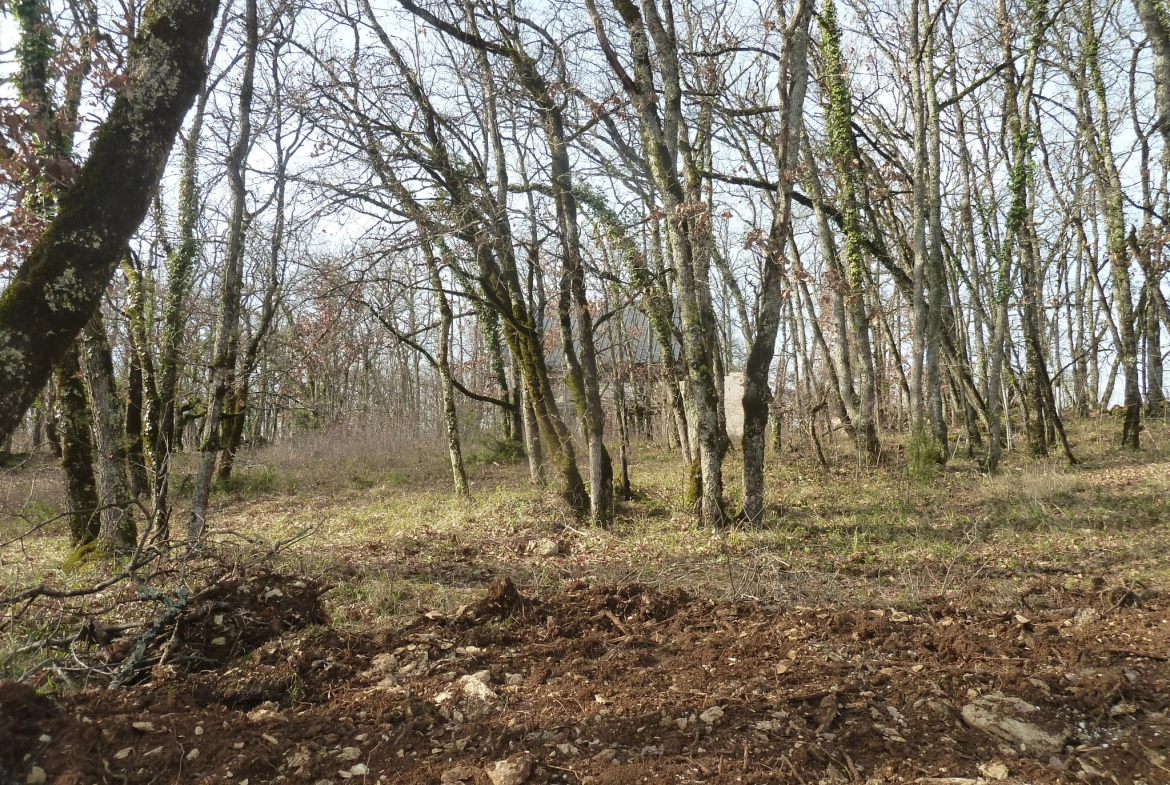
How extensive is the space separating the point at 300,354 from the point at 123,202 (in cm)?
617

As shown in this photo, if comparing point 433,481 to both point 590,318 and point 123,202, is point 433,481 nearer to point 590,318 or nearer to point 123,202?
point 590,318

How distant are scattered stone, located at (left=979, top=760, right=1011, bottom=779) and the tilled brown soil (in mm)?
14

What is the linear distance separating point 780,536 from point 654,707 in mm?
4982

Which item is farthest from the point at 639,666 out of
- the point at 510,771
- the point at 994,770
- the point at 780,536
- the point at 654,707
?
the point at 780,536

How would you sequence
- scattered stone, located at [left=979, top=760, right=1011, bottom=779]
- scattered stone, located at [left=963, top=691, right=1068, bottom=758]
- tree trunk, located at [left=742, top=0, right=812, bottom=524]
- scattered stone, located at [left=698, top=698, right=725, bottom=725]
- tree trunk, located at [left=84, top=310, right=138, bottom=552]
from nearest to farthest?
scattered stone, located at [left=979, top=760, right=1011, bottom=779], scattered stone, located at [left=963, top=691, right=1068, bottom=758], scattered stone, located at [left=698, top=698, right=725, bottom=725], tree trunk, located at [left=84, top=310, right=138, bottom=552], tree trunk, located at [left=742, top=0, right=812, bottom=524]

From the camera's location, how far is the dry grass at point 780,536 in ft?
18.9

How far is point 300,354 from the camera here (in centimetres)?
903

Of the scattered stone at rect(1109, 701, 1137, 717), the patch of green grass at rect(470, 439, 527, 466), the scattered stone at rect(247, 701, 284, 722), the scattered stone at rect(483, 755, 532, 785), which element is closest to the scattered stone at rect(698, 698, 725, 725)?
the scattered stone at rect(483, 755, 532, 785)

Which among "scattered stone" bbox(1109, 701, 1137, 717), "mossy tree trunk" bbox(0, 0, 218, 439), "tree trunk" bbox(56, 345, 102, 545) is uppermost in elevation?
"mossy tree trunk" bbox(0, 0, 218, 439)

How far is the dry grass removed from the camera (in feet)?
18.9

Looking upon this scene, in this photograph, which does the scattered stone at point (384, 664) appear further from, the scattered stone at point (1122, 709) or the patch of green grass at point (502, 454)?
the patch of green grass at point (502, 454)

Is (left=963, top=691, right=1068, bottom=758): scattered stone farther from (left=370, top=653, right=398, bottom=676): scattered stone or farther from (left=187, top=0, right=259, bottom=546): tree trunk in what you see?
(left=187, top=0, right=259, bottom=546): tree trunk

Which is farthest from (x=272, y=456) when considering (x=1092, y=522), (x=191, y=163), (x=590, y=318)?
(x=1092, y=522)

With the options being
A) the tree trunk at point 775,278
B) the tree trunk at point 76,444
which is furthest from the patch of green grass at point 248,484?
the tree trunk at point 775,278
